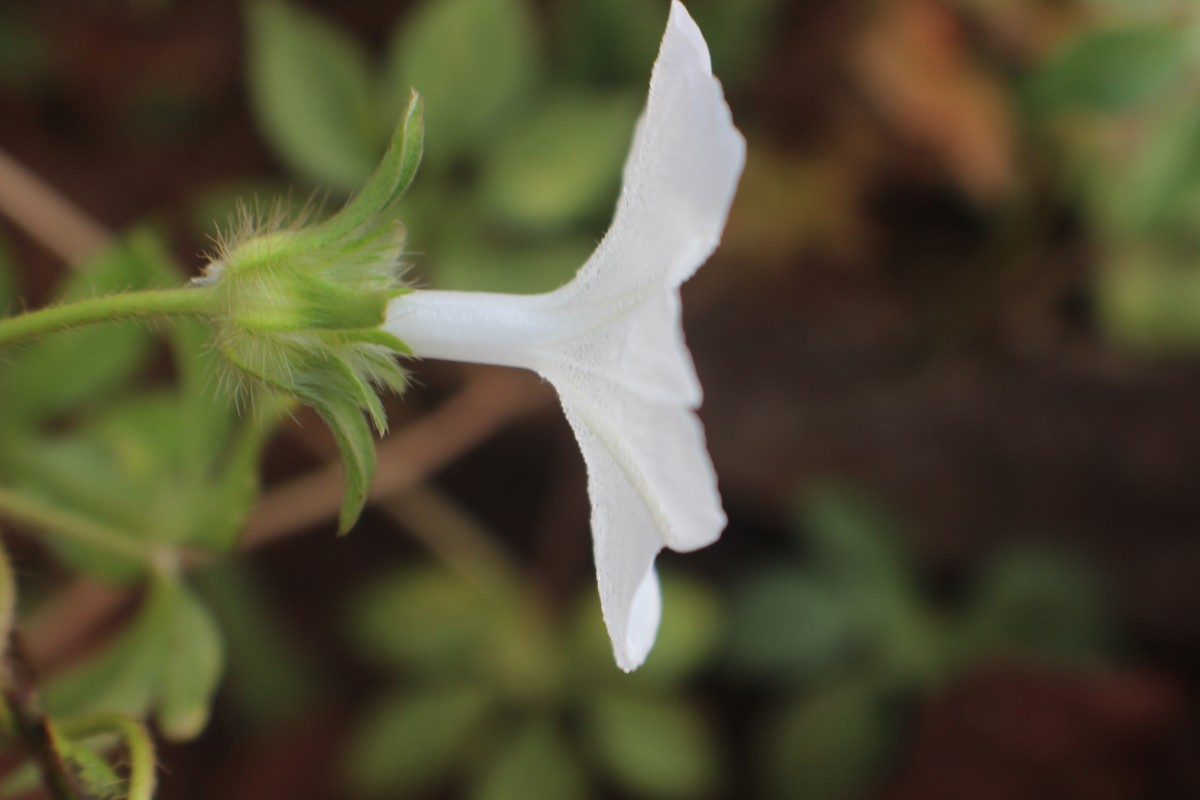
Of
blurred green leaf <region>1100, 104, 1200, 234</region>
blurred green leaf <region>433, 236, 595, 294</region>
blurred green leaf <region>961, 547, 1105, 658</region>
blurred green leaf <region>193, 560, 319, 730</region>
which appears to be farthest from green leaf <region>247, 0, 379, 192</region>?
blurred green leaf <region>961, 547, 1105, 658</region>

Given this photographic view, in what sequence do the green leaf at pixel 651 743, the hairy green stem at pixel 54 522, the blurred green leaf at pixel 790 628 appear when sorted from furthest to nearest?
1. the blurred green leaf at pixel 790 628
2. the green leaf at pixel 651 743
3. the hairy green stem at pixel 54 522

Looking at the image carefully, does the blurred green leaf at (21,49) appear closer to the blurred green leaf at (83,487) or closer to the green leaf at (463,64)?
the green leaf at (463,64)

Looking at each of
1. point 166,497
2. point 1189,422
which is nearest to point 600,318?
point 166,497

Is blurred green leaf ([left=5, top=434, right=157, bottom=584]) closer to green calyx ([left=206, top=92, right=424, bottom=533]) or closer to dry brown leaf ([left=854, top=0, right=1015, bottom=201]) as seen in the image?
green calyx ([left=206, top=92, right=424, bottom=533])

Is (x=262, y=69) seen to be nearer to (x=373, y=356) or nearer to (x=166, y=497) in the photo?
(x=166, y=497)

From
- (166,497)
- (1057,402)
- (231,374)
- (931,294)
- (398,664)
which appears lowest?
(398,664)

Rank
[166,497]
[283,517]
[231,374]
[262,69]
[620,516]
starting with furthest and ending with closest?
[283,517]
[262,69]
[166,497]
[231,374]
[620,516]

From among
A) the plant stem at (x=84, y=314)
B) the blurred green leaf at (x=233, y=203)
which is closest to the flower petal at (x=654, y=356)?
the plant stem at (x=84, y=314)
